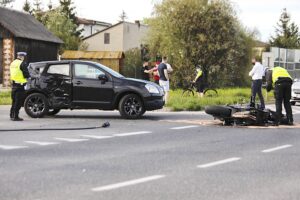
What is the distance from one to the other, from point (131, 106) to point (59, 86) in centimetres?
207

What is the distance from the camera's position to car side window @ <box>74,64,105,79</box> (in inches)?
683

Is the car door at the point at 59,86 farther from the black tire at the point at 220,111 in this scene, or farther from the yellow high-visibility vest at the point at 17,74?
the black tire at the point at 220,111

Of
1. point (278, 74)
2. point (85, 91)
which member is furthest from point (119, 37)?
point (278, 74)

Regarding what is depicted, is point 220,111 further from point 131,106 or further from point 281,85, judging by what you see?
point 131,106

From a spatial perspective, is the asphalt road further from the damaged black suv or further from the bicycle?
the bicycle

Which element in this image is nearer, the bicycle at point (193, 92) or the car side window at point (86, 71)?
the car side window at point (86, 71)

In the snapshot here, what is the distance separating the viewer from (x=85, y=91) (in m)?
17.3

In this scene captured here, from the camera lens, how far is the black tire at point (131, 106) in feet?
55.9

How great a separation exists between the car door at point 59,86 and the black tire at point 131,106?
59.3 inches

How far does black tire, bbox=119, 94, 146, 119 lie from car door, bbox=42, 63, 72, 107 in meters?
1.51

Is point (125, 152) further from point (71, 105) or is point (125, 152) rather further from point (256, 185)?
point (71, 105)

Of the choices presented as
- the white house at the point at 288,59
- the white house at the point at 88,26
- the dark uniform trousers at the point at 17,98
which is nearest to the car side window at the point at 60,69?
the dark uniform trousers at the point at 17,98

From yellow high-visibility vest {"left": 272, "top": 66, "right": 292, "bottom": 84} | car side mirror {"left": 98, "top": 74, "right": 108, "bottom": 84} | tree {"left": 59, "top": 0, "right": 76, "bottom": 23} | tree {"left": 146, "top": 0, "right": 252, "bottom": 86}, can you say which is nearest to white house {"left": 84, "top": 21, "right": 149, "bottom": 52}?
tree {"left": 59, "top": 0, "right": 76, "bottom": 23}

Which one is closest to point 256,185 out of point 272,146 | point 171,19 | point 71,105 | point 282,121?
point 272,146
